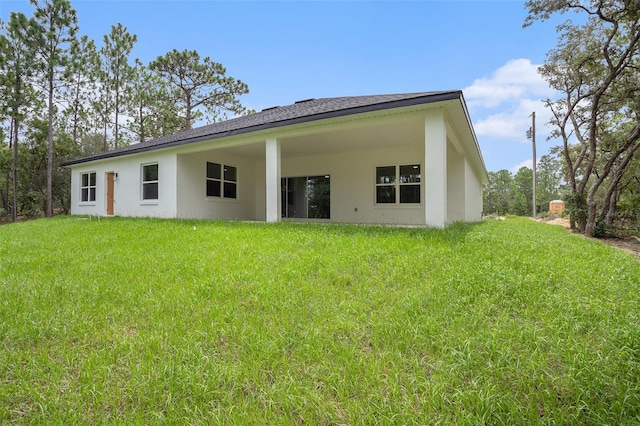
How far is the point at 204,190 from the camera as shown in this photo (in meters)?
11.9

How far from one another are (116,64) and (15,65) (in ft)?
22.1

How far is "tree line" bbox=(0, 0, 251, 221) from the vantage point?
53.6 feet

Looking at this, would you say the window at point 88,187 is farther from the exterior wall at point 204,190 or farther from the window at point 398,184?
the window at point 398,184

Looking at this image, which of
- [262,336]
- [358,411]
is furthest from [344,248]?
[358,411]

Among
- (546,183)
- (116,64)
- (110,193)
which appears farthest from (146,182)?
(546,183)

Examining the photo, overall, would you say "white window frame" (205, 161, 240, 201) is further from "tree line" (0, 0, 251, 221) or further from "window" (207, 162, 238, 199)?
"tree line" (0, 0, 251, 221)

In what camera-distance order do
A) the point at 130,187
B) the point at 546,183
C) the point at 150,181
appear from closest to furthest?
the point at 150,181, the point at 130,187, the point at 546,183

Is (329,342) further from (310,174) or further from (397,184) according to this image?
(310,174)

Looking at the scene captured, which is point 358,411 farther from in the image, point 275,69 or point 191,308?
point 275,69

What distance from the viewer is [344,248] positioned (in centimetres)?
479

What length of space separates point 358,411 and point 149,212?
12.1 meters

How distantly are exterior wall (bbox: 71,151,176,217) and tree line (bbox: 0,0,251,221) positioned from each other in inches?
187

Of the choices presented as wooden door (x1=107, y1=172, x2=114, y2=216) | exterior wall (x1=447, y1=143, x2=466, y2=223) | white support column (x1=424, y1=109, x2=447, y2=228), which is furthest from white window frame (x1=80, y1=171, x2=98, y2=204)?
exterior wall (x1=447, y1=143, x2=466, y2=223)

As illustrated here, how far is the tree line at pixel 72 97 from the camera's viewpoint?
643 inches
